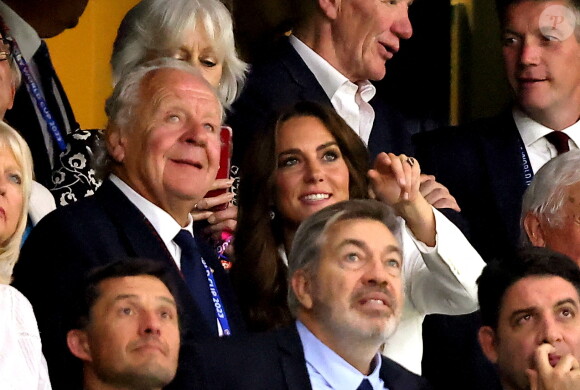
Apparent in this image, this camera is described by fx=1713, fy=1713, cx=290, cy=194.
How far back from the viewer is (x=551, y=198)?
4098 millimetres

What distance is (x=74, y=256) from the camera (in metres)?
3.37

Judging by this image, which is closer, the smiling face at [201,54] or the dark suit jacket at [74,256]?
the dark suit jacket at [74,256]

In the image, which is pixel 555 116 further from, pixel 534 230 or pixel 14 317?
pixel 14 317

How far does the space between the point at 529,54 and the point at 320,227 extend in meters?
1.40

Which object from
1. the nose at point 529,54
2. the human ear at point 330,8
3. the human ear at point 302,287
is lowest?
the human ear at point 302,287

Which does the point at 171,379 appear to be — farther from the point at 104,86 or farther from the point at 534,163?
the point at 104,86

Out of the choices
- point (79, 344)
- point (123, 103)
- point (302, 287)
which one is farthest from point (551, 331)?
point (123, 103)

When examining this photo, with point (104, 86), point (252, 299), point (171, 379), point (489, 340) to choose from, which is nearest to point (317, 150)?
point (252, 299)

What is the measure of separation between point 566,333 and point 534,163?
3.98ft

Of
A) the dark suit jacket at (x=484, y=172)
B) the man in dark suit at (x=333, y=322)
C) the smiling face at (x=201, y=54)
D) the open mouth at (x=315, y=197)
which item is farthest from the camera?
the dark suit jacket at (x=484, y=172)

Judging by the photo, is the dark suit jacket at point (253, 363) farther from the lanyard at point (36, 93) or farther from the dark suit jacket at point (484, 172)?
the dark suit jacket at point (484, 172)

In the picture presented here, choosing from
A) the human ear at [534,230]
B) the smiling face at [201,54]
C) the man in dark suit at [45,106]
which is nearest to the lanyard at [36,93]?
the man in dark suit at [45,106]

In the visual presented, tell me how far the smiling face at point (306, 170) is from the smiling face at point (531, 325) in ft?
1.89

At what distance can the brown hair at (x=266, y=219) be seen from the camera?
3.82 meters
